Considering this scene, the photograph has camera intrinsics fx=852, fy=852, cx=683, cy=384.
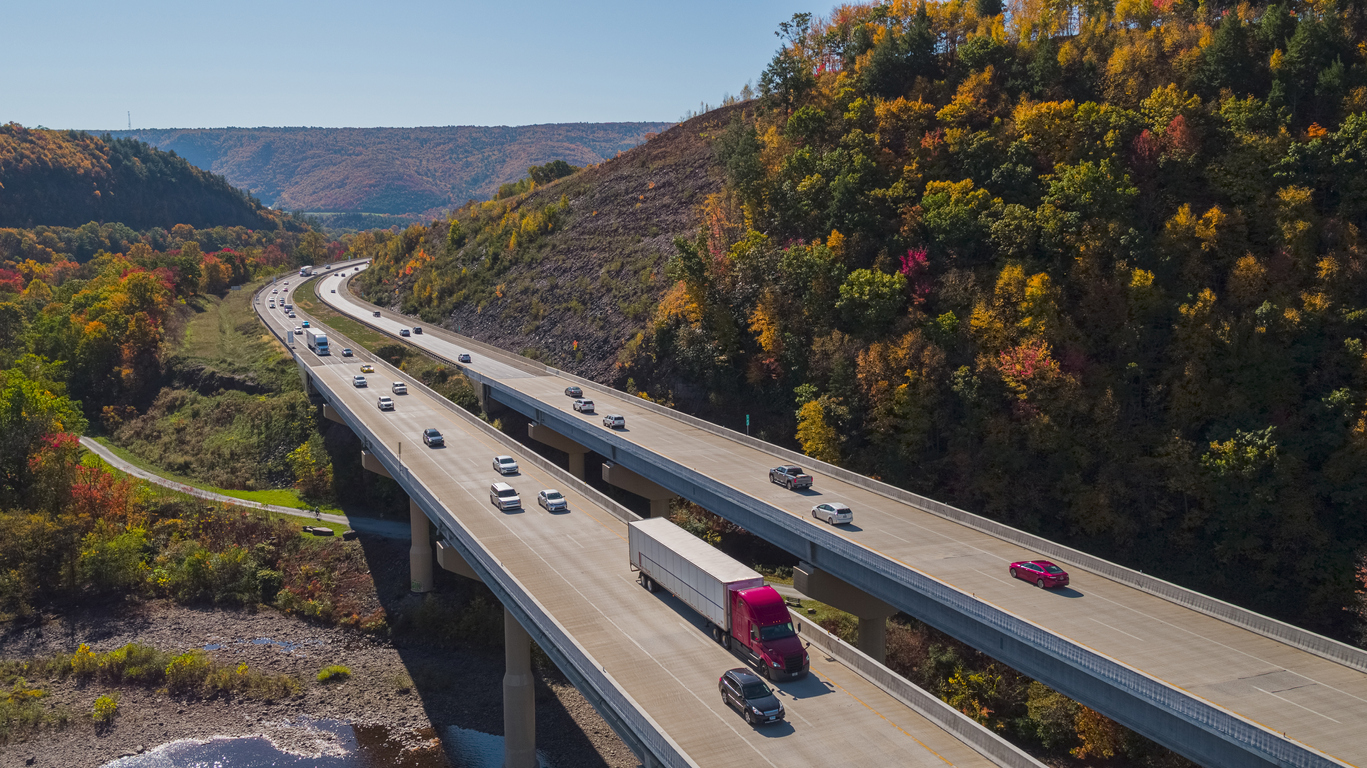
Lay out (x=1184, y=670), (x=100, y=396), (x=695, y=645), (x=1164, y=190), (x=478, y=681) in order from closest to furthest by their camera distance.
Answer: (x=1184, y=670), (x=695, y=645), (x=478, y=681), (x=1164, y=190), (x=100, y=396)

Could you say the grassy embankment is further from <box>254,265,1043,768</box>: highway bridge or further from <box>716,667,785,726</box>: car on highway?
<box>716,667,785,726</box>: car on highway

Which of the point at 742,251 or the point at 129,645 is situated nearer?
the point at 129,645

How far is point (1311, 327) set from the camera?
4881 cm

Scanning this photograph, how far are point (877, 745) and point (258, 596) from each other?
5229 cm

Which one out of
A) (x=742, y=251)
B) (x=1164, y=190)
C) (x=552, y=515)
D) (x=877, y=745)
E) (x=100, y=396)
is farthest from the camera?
(x=100, y=396)

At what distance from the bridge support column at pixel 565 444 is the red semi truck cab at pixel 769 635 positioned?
3929 cm

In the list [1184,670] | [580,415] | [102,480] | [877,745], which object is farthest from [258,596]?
[1184,670]

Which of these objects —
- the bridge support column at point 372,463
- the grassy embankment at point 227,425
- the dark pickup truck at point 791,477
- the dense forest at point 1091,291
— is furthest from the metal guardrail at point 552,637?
the grassy embankment at point 227,425

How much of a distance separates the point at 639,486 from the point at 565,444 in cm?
1221

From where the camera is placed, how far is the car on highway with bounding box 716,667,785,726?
86.4 feet

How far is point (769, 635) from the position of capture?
29.8 m

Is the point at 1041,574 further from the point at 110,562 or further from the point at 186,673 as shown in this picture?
the point at 110,562

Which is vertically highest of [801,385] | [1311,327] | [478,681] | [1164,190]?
[1164,190]

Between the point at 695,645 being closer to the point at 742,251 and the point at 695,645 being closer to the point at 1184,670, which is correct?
the point at 1184,670
